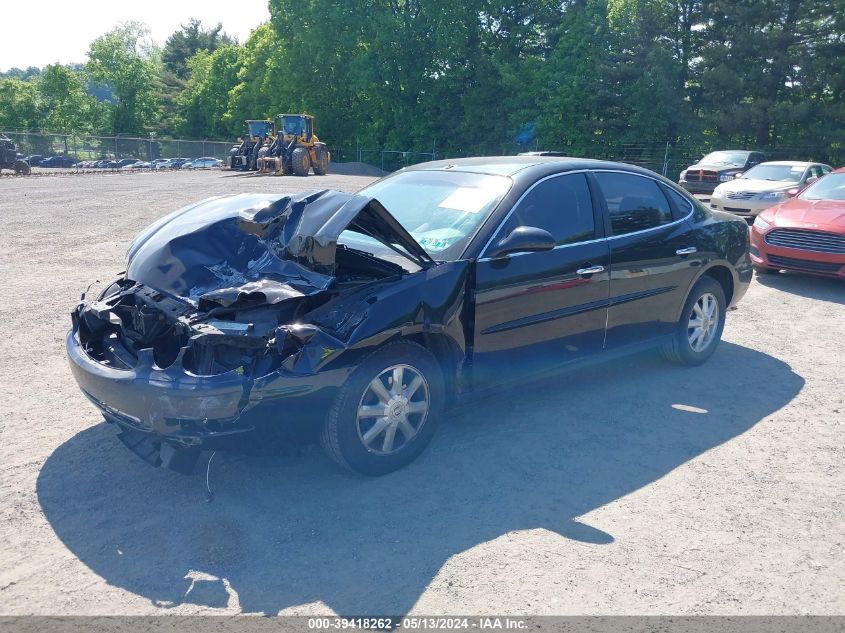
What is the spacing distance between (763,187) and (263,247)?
46.2 feet

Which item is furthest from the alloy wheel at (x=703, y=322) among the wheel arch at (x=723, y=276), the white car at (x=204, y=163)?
the white car at (x=204, y=163)

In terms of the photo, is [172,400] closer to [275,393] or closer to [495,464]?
[275,393]

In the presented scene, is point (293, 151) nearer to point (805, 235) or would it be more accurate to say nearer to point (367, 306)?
point (805, 235)

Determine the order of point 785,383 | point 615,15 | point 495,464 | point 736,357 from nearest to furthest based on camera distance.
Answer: point 495,464
point 785,383
point 736,357
point 615,15

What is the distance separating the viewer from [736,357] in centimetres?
657

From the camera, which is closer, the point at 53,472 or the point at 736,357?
the point at 53,472

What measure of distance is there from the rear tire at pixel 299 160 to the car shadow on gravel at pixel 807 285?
24.6 m

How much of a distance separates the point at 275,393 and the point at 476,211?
75.4 inches

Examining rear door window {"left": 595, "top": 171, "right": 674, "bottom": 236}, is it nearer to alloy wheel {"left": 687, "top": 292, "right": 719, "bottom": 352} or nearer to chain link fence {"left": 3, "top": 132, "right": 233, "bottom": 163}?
alloy wheel {"left": 687, "top": 292, "right": 719, "bottom": 352}

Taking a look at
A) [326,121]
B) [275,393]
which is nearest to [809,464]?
[275,393]

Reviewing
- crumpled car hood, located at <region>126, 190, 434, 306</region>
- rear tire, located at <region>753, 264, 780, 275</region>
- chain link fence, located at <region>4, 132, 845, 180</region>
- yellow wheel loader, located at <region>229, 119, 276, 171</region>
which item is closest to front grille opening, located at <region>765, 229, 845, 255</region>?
rear tire, located at <region>753, 264, 780, 275</region>

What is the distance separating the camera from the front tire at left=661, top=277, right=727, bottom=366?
5977 millimetres

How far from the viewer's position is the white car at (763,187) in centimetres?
1500

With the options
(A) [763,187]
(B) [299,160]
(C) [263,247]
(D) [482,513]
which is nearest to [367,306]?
(C) [263,247]
